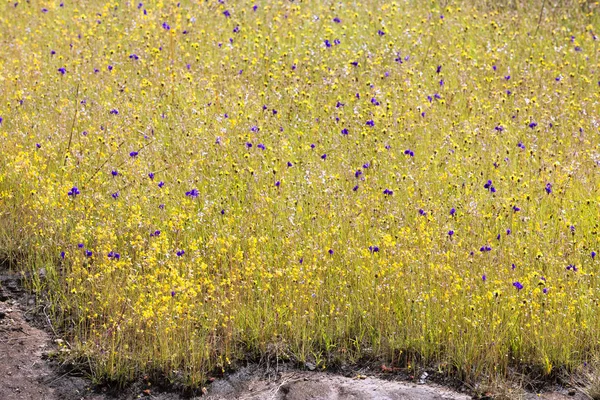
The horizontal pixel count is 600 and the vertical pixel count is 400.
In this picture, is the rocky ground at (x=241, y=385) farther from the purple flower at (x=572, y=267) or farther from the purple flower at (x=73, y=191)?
the purple flower at (x=73, y=191)

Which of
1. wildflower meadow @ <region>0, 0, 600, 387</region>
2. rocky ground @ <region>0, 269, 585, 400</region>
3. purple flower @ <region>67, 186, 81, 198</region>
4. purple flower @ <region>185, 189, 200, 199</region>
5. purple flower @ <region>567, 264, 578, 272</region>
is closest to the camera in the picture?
rocky ground @ <region>0, 269, 585, 400</region>

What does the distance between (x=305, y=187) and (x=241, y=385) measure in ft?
5.79

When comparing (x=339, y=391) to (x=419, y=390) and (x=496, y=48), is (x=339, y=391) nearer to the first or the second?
(x=419, y=390)

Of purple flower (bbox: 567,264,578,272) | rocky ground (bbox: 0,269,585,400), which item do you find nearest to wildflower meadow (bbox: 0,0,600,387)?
purple flower (bbox: 567,264,578,272)

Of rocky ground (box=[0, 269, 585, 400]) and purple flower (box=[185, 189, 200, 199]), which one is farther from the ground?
purple flower (box=[185, 189, 200, 199])

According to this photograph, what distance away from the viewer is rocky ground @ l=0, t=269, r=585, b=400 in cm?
404

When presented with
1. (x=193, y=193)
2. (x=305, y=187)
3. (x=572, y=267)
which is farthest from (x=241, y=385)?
(x=572, y=267)

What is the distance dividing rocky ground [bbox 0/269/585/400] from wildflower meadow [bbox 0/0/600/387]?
0.11 metres

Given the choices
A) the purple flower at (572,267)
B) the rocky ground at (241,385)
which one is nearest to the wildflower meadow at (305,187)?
the purple flower at (572,267)

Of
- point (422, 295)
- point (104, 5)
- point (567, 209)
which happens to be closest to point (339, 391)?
point (422, 295)

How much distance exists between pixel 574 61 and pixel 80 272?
536cm

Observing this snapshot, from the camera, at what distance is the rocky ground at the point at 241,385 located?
4.04m

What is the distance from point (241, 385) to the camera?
420 centimetres

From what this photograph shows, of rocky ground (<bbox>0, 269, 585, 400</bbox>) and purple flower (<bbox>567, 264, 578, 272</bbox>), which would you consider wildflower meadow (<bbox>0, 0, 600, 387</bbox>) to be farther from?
rocky ground (<bbox>0, 269, 585, 400</bbox>)
